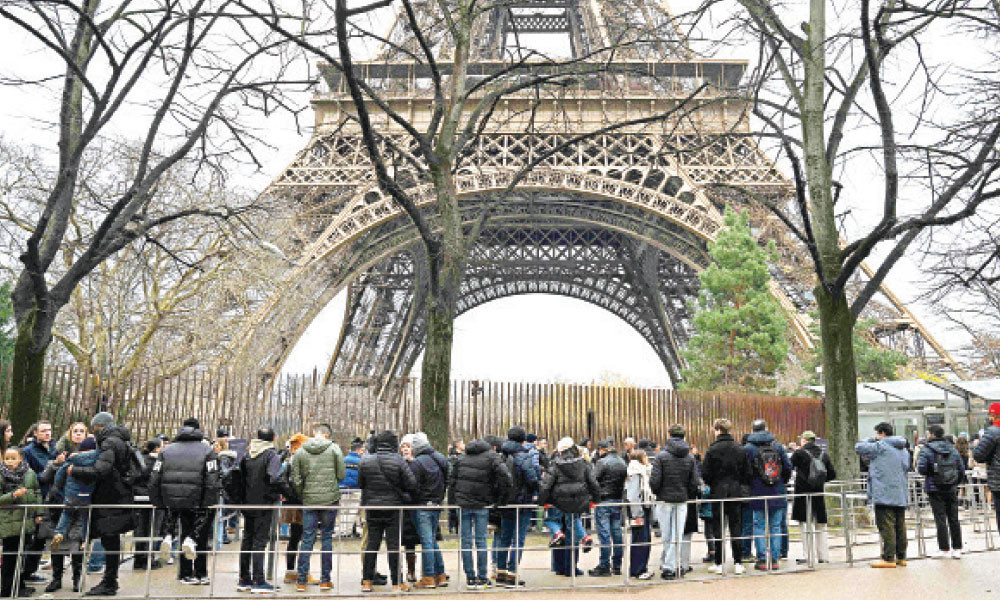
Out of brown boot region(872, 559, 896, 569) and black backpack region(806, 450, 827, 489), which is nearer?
brown boot region(872, 559, 896, 569)

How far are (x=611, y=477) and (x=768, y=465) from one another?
1.79 metres

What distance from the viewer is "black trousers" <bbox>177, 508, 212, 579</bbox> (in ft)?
27.7

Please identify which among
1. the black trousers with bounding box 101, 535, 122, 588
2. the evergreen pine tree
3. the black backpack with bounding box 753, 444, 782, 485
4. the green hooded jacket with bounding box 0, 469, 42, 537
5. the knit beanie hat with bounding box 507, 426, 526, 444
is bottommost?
the black trousers with bounding box 101, 535, 122, 588

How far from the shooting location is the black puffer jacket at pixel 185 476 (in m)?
8.20

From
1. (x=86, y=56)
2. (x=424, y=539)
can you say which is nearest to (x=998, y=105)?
(x=424, y=539)

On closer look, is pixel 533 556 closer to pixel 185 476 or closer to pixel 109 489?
pixel 185 476

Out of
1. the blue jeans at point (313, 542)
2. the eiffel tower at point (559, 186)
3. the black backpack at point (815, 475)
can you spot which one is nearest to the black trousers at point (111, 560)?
the blue jeans at point (313, 542)

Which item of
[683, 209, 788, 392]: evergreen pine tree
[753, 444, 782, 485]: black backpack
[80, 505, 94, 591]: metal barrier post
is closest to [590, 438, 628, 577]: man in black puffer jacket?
[753, 444, 782, 485]: black backpack

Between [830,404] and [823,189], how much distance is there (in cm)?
319

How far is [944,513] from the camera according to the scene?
10.1 m

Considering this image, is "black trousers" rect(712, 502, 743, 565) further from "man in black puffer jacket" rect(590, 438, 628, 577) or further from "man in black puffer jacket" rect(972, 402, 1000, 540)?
"man in black puffer jacket" rect(972, 402, 1000, 540)

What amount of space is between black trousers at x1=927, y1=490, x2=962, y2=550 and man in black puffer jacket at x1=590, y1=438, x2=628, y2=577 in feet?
12.0

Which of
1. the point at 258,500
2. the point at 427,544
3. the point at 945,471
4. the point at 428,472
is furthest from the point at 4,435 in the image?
the point at 945,471

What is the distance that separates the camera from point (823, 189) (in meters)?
12.9
